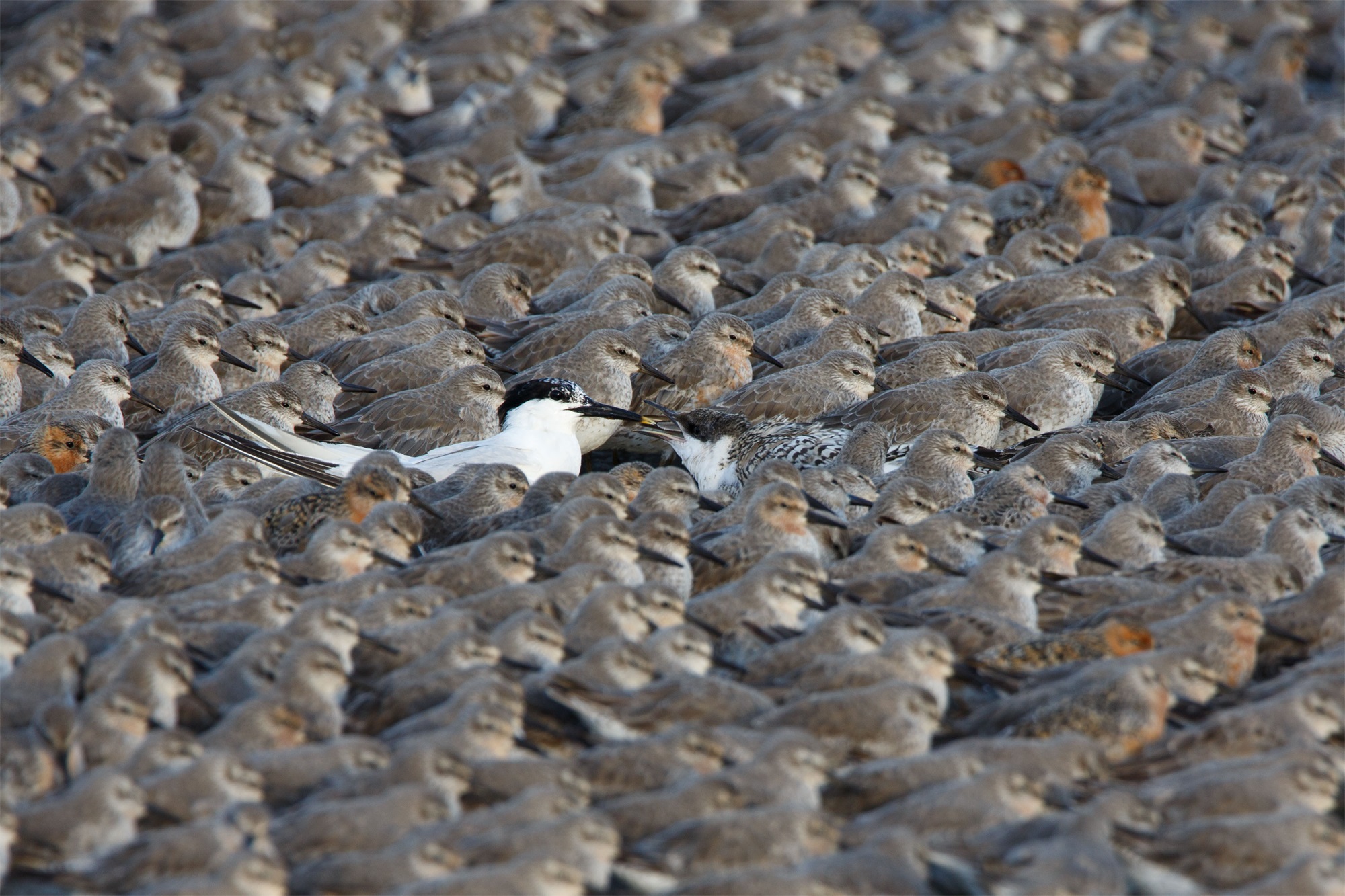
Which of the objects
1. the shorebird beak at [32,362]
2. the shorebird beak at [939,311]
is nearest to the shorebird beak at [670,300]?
the shorebird beak at [939,311]

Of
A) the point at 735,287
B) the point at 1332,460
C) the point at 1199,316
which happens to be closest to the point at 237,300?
the point at 735,287

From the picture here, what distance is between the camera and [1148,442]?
10.6 m

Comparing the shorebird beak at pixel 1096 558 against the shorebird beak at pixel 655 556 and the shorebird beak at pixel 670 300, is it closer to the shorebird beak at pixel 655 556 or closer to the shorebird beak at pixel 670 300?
the shorebird beak at pixel 655 556

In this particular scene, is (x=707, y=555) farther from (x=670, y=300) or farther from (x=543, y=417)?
(x=670, y=300)

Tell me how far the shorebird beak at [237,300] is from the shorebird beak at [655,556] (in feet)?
18.9

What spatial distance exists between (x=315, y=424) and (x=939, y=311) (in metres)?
4.48

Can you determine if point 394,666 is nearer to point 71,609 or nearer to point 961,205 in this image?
point 71,609

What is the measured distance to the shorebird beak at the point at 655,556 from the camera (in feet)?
29.7

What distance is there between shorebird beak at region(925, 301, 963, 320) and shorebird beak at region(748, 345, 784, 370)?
1.37 metres

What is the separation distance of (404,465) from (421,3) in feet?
40.0

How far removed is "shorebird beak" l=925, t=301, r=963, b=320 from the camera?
43.1 ft

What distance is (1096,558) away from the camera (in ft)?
30.0

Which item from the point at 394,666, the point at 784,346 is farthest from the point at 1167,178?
the point at 394,666

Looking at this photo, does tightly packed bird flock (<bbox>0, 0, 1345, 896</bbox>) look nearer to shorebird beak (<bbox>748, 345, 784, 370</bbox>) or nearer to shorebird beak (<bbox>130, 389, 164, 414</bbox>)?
shorebird beak (<bbox>130, 389, 164, 414</bbox>)
